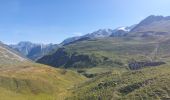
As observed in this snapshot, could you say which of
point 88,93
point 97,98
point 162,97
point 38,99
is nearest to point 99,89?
point 88,93

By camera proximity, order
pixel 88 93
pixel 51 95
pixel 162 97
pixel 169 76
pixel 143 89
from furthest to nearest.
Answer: pixel 51 95 → pixel 88 93 → pixel 169 76 → pixel 143 89 → pixel 162 97

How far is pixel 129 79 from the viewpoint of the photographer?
619ft

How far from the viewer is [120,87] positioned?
170 meters

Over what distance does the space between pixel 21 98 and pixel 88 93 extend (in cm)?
3797

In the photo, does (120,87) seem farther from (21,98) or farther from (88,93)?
(21,98)

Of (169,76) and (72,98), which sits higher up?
(169,76)

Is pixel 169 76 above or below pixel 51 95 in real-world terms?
above

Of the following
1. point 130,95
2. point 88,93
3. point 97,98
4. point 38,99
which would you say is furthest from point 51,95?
point 130,95

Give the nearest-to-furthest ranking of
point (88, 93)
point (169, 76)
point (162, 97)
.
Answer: point (162, 97) < point (169, 76) < point (88, 93)

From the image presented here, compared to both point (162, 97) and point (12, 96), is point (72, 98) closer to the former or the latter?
point (12, 96)

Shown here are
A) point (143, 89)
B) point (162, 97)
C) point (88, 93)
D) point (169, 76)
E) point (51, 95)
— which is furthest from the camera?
point (51, 95)

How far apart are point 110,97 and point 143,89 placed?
16.4m

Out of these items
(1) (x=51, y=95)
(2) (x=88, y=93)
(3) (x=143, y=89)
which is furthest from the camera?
(1) (x=51, y=95)

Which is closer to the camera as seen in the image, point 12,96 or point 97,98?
point 97,98
